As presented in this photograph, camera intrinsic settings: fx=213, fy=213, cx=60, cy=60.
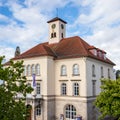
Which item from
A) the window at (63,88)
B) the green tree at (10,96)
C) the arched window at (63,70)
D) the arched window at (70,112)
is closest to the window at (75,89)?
the window at (63,88)

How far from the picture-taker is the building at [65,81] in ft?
104

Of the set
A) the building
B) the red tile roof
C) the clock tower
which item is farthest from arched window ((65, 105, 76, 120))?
the clock tower

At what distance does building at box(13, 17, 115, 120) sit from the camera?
31719 mm

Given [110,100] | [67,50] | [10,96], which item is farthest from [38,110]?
[10,96]

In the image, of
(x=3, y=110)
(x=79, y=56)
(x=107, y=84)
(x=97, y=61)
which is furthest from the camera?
(x=97, y=61)

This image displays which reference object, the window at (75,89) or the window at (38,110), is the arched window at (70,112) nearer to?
the window at (75,89)

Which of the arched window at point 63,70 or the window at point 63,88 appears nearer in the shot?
the window at point 63,88

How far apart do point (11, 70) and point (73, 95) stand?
19.6 m

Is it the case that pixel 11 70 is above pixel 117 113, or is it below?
above

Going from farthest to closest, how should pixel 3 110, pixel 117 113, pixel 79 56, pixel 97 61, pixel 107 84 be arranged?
pixel 97 61 < pixel 79 56 < pixel 107 84 < pixel 117 113 < pixel 3 110

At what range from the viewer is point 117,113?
1842 centimetres

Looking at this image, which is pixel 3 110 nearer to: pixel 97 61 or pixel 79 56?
pixel 79 56

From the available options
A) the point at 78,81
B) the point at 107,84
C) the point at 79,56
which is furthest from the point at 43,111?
the point at 107,84

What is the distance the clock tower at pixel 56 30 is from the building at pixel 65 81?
14.8 ft
